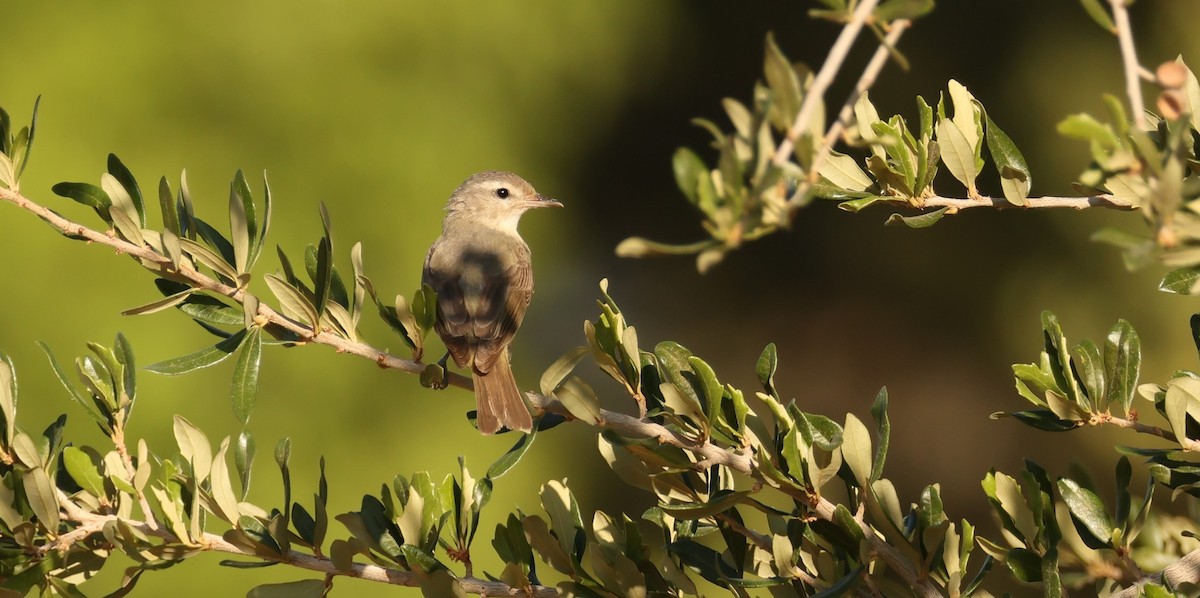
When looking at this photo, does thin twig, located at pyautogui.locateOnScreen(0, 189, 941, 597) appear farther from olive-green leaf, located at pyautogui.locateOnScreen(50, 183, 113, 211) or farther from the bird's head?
the bird's head

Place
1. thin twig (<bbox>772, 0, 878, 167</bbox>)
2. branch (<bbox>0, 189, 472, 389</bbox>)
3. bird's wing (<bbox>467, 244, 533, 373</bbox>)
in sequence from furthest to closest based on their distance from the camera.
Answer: bird's wing (<bbox>467, 244, 533, 373</bbox>) → branch (<bbox>0, 189, 472, 389</bbox>) → thin twig (<bbox>772, 0, 878, 167</bbox>)

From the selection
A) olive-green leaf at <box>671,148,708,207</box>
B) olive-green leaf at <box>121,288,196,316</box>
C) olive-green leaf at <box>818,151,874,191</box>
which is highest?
olive-green leaf at <box>671,148,708,207</box>

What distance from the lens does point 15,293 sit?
16.4 ft

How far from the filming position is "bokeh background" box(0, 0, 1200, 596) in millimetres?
5113

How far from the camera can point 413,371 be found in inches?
90.0

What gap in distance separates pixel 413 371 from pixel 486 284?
64.6 inches

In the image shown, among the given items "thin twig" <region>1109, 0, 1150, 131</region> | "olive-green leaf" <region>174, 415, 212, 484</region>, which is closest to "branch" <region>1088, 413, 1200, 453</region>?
"thin twig" <region>1109, 0, 1150, 131</region>

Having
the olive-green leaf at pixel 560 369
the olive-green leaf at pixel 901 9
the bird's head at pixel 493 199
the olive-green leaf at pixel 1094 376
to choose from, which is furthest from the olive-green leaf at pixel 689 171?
the bird's head at pixel 493 199

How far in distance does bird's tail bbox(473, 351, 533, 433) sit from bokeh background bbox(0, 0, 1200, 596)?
2.37 meters

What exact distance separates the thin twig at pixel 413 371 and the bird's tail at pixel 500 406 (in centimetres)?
34

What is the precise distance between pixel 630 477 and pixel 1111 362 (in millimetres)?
841

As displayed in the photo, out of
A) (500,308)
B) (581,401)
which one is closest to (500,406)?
(581,401)

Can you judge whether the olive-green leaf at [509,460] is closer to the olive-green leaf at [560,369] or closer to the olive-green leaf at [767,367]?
the olive-green leaf at [560,369]

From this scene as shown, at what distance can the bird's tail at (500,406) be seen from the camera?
8.52 ft
